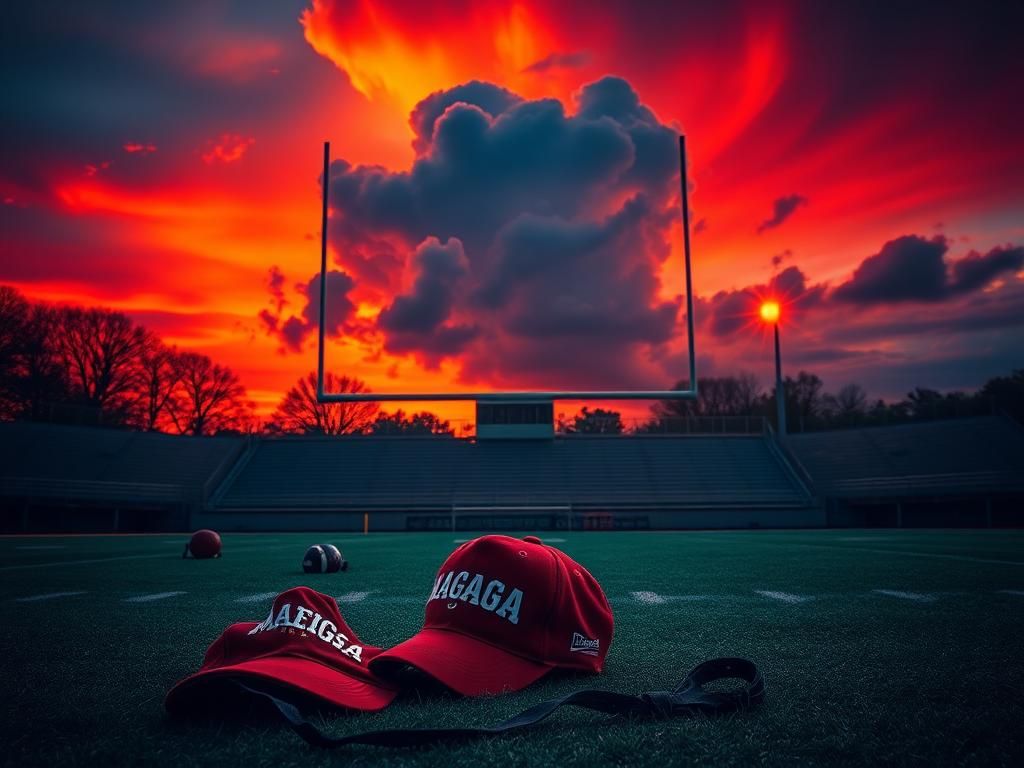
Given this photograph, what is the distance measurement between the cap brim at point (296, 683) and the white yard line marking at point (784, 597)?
2960 millimetres

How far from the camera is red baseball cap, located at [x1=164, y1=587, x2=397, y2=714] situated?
A: 1499mm

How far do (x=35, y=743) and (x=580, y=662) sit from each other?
4.23ft

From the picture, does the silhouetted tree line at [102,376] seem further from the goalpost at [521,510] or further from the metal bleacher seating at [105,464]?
the goalpost at [521,510]

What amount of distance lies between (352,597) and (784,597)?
2636 millimetres

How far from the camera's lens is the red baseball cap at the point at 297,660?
1.50m

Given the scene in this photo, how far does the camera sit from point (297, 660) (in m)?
1.65

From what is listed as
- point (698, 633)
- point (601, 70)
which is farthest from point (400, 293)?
point (698, 633)

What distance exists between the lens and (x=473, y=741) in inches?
53.6

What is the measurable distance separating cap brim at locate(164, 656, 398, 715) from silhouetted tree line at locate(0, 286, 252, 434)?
28.3m

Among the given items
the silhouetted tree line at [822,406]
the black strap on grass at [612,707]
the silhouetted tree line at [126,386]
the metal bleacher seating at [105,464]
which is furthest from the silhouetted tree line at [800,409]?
the black strap on grass at [612,707]

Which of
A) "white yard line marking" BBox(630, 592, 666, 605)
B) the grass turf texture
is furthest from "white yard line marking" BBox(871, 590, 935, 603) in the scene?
"white yard line marking" BBox(630, 592, 666, 605)

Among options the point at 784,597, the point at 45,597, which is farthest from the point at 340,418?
the point at 784,597

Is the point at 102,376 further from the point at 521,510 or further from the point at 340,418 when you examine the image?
the point at 521,510

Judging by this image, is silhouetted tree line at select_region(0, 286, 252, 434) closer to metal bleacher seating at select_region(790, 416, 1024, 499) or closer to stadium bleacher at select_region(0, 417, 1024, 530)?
stadium bleacher at select_region(0, 417, 1024, 530)
